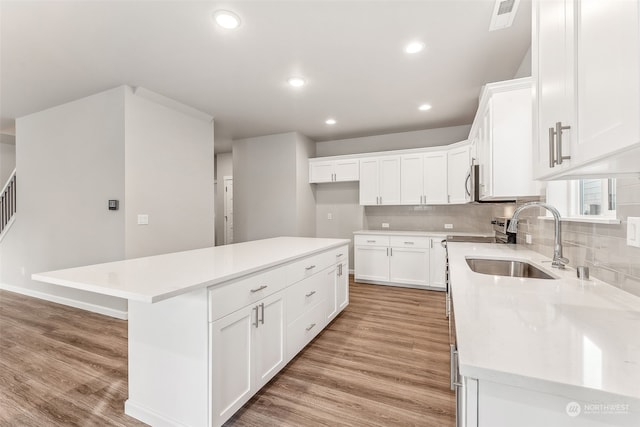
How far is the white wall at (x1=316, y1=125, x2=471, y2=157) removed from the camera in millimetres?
4750

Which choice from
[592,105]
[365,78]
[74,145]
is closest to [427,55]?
Result: [365,78]

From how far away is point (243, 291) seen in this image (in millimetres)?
1603

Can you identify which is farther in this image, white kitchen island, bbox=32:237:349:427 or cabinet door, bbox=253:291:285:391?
cabinet door, bbox=253:291:285:391

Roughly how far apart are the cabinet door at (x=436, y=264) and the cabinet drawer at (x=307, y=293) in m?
2.00

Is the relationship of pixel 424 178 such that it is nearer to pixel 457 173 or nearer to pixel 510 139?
pixel 457 173

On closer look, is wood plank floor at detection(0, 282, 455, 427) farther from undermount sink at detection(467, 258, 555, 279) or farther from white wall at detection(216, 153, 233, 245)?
white wall at detection(216, 153, 233, 245)

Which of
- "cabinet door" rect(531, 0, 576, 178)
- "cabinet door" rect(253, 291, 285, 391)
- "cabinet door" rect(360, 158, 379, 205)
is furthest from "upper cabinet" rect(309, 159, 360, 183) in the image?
"cabinet door" rect(531, 0, 576, 178)

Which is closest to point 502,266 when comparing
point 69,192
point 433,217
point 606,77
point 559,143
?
point 559,143

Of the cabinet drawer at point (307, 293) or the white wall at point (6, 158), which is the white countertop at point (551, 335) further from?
the white wall at point (6, 158)

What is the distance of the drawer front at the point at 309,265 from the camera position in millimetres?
2119

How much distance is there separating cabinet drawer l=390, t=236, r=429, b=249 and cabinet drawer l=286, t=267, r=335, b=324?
1.85m

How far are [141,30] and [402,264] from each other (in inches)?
163

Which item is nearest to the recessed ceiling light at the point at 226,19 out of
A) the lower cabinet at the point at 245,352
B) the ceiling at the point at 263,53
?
the ceiling at the point at 263,53

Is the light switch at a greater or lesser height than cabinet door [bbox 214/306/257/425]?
greater
